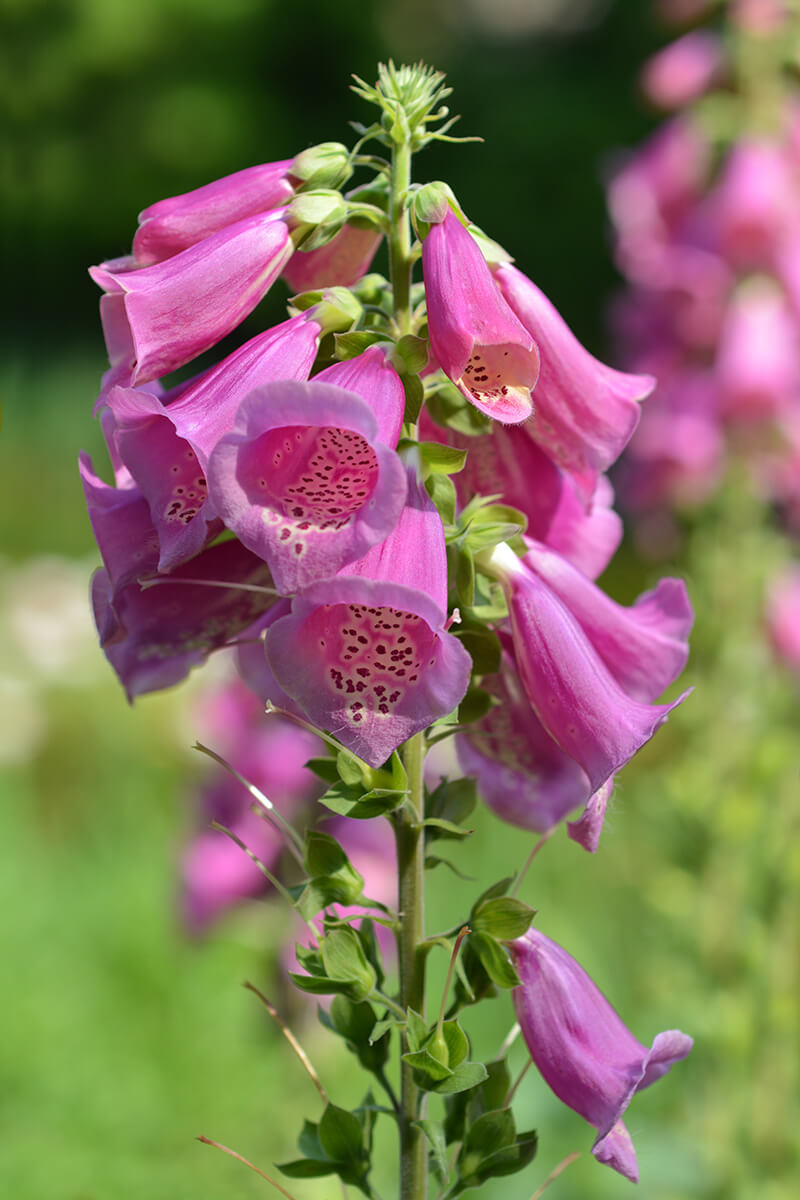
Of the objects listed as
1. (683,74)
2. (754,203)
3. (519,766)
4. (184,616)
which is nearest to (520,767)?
(519,766)

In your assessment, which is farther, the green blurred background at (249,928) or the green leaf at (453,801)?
→ the green blurred background at (249,928)

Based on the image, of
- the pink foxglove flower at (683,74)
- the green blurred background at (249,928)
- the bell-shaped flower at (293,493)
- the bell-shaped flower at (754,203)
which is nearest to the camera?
the bell-shaped flower at (293,493)

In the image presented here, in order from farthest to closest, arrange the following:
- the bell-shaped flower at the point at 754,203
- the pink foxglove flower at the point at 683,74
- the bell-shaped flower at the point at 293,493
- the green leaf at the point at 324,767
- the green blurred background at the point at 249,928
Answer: the pink foxglove flower at the point at 683,74
the bell-shaped flower at the point at 754,203
the green blurred background at the point at 249,928
the green leaf at the point at 324,767
the bell-shaped flower at the point at 293,493

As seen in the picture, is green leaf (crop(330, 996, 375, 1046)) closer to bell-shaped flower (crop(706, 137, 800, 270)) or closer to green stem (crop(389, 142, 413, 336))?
green stem (crop(389, 142, 413, 336))

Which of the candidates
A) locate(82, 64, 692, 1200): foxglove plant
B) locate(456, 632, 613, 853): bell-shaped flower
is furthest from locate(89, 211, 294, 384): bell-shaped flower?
locate(456, 632, 613, 853): bell-shaped flower

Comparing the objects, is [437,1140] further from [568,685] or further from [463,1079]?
[568,685]

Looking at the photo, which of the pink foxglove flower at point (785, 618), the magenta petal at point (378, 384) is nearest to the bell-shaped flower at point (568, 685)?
the magenta petal at point (378, 384)

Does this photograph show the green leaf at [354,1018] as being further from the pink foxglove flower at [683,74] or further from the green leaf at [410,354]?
the pink foxglove flower at [683,74]
